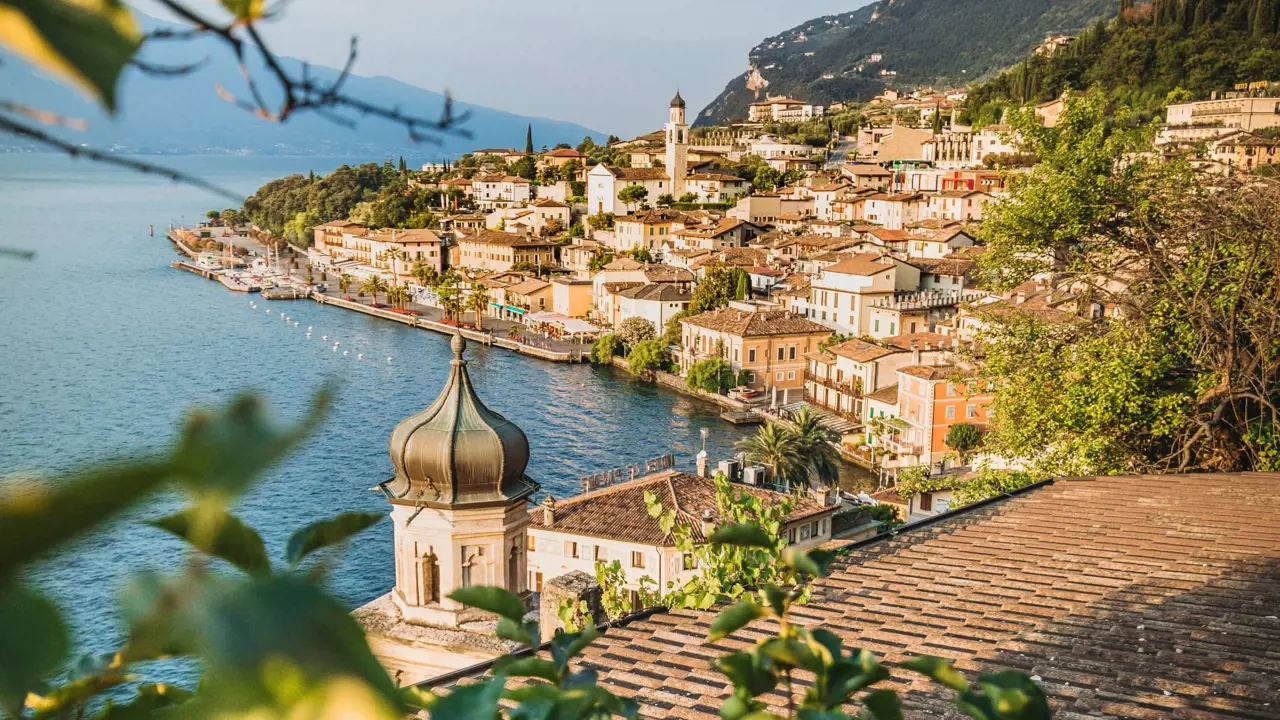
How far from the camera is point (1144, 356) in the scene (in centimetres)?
852

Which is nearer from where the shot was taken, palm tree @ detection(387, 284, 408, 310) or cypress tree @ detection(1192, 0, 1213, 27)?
palm tree @ detection(387, 284, 408, 310)

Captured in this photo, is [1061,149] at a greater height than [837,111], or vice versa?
[837,111]

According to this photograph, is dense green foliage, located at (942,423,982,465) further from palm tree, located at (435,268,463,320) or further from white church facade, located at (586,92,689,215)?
white church facade, located at (586,92,689,215)

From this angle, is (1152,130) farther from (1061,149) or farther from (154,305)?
(154,305)

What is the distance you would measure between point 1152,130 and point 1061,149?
1.63 m

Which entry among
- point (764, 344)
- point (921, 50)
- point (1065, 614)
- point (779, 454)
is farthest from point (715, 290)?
point (921, 50)

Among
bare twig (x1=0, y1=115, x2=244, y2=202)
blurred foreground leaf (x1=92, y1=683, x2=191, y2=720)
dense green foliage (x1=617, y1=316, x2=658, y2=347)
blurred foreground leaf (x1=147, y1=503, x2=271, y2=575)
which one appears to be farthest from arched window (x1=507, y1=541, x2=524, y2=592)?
dense green foliage (x1=617, y1=316, x2=658, y2=347)

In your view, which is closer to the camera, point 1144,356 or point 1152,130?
point 1144,356

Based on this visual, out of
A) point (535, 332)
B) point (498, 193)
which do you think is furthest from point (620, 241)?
point (498, 193)

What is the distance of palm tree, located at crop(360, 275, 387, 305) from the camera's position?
195 feet

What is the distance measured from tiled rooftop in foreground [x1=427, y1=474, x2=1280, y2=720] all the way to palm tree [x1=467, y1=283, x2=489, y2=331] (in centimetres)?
4585

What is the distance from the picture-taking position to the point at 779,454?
2502 centimetres

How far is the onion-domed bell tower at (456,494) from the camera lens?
6.77 metres

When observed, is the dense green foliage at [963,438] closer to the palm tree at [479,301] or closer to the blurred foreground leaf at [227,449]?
the palm tree at [479,301]
